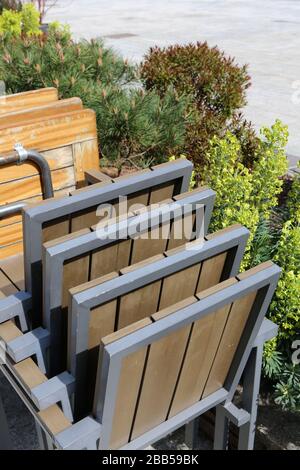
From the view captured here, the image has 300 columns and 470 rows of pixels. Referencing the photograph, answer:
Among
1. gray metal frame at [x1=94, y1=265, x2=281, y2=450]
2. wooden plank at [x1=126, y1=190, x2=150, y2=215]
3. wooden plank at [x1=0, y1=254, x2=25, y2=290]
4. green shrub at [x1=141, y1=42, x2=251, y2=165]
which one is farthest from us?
green shrub at [x1=141, y1=42, x2=251, y2=165]

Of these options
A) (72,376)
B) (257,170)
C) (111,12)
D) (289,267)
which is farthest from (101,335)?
(111,12)

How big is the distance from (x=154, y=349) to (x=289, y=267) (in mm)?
1221

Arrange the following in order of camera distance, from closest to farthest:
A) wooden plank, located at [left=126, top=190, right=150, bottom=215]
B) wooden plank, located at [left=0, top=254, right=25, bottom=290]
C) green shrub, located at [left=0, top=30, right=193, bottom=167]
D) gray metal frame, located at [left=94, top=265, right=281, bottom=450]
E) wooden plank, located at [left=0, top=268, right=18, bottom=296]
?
gray metal frame, located at [left=94, top=265, right=281, bottom=450] → wooden plank, located at [left=126, top=190, right=150, bottom=215] → wooden plank, located at [left=0, top=268, right=18, bottom=296] → wooden plank, located at [left=0, top=254, right=25, bottom=290] → green shrub, located at [left=0, top=30, right=193, bottom=167]

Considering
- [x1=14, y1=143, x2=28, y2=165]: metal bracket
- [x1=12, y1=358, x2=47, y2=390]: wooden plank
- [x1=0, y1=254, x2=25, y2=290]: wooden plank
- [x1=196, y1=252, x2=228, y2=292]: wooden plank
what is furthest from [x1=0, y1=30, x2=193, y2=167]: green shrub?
[x1=12, y1=358, x2=47, y2=390]: wooden plank

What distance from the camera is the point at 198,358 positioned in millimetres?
1814

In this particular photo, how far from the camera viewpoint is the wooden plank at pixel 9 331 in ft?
5.96

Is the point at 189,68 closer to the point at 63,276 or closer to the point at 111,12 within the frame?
the point at 63,276

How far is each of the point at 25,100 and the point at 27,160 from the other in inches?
18.2

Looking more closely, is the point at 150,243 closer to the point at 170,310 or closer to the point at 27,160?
the point at 170,310

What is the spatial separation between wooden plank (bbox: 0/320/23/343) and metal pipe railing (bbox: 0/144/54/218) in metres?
0.91

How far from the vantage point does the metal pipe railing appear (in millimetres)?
2533

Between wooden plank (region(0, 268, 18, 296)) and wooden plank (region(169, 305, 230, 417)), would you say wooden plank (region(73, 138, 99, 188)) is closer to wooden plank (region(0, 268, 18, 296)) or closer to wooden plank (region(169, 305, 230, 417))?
wooden plank (region(0, 268, 18, 296))

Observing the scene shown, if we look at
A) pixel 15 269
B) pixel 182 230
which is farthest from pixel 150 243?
pixel 15 269

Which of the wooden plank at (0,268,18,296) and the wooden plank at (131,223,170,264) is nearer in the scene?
the wooden plank at (131,223,170,264)
